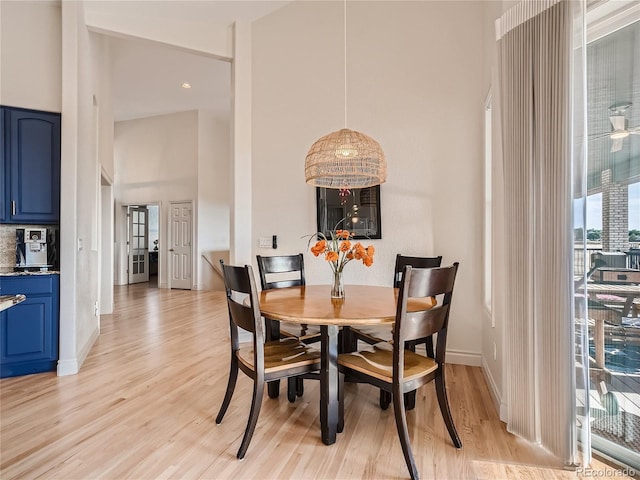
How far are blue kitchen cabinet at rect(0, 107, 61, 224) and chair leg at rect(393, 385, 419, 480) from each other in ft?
10.5

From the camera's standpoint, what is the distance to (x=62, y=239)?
308 cm

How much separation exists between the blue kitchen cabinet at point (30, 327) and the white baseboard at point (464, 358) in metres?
3.52

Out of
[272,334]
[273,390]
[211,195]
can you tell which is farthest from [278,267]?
Answer: [211,195]

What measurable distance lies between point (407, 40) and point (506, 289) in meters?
2.65

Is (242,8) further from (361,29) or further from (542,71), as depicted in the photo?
(542,71)

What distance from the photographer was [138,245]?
9266 millimetres

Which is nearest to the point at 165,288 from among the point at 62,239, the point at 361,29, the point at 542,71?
the point at 62,239

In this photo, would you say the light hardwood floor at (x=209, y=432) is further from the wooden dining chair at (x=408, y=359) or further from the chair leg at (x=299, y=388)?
the wooden dining chair at (x=408, y=359)

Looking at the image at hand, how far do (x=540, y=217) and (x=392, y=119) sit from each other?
205cm

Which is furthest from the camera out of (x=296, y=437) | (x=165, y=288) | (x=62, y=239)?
(x=165, y=288)

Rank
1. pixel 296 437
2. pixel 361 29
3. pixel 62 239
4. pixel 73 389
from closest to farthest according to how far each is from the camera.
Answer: pixel 296 437 < pixel 73 389 < pixel 62 239 < pixel 361 29

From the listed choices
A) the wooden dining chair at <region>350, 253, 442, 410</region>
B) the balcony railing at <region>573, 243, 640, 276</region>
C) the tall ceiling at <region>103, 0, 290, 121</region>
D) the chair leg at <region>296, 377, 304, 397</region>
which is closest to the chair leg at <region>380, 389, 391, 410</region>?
the wooden dining chair at <region>350, 253, 442, 410</region>

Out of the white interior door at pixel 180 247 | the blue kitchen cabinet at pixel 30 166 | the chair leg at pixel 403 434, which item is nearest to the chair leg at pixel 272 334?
the chair leg at pixel 403 434

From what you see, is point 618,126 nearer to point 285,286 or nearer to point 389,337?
point 389,337
